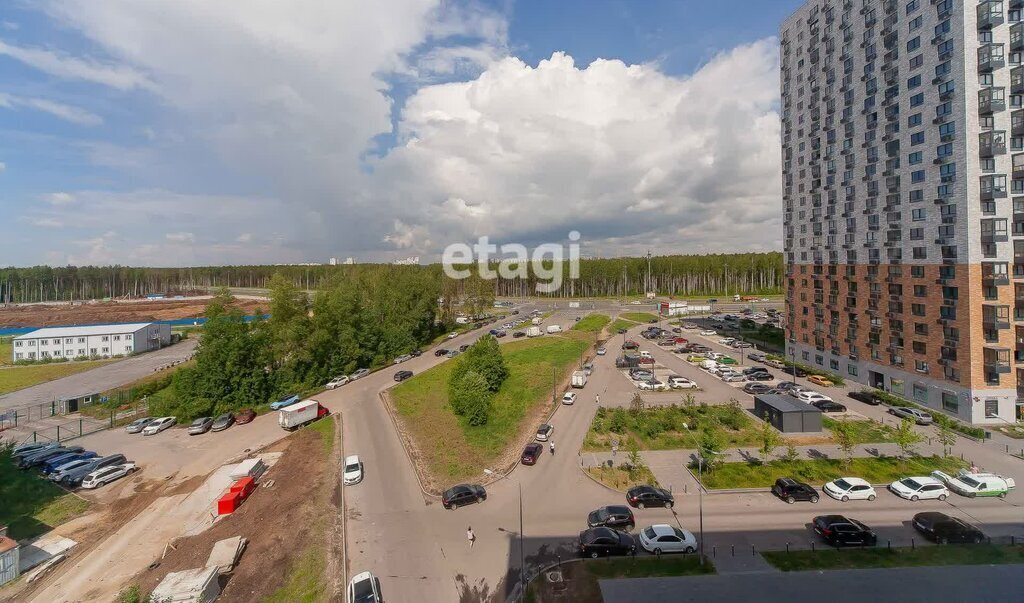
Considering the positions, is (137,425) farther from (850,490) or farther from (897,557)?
(850,490)

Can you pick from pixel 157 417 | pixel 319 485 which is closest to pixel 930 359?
pixel 319 485

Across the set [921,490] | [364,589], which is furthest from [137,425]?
[921,490]

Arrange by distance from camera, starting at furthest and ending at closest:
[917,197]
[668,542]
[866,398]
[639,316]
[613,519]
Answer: [639,316], [866,398], [917,197], [613,519], [668,542]

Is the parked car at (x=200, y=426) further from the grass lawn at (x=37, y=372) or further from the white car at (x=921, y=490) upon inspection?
the white car at (x=921, y=490)

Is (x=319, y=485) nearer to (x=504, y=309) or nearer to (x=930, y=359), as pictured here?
(x=930, y=359)

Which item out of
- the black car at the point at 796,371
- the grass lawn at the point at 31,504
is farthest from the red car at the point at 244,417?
the black car at the point at 796,371

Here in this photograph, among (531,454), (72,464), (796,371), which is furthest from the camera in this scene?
(796,371)
